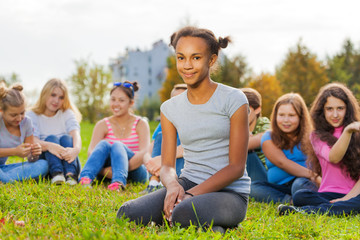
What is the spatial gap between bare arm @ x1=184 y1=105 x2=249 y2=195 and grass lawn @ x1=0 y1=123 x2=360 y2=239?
32 cm

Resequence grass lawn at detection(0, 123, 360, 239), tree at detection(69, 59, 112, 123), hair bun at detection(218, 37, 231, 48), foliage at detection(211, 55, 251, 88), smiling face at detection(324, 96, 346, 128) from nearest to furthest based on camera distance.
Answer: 1. grass lawn at detection(0, 123, 360, 239)
2. hair bun at detection(218, 37, 231, 48)
3. smiling face at detection(324, 96, 346, 128)
4. foliage at detection(211, 55, 251, 88)
5. tree at detection(69, 59, 112, 123)

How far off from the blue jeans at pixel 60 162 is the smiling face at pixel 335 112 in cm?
326

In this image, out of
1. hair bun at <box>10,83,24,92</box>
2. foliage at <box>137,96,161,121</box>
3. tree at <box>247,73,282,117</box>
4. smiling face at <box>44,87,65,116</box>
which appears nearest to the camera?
hair bun at <box>10,83,24,92</box>

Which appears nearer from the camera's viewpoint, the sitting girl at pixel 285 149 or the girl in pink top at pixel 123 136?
the sitting girl at pixel 285 149

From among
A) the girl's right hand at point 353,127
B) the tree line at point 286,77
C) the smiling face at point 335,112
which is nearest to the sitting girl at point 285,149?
the smiling face at point 335,112

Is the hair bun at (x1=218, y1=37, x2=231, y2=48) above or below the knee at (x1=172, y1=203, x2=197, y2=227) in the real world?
above

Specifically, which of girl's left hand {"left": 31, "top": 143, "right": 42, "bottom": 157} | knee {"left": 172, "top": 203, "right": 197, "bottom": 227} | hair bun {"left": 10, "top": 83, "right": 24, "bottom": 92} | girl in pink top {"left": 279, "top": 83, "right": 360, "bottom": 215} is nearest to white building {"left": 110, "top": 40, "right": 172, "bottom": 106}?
hair bun {"left": 10, "top": 83, "right": 24, "bottom": 92}

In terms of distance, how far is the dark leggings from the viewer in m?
2.78

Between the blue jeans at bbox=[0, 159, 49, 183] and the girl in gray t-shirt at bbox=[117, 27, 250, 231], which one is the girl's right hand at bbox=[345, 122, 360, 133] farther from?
the blue jeans at bbox=[0, 159, 49, 183]

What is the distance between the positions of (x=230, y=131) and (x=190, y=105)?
370 millimetres

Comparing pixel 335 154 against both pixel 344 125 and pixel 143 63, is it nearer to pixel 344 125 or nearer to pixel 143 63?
pixel 344 125

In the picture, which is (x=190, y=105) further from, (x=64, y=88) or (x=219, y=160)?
(x=64, y=88)

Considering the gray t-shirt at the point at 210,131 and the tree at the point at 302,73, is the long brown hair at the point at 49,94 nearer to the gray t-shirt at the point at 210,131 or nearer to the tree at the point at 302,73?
the gray t-shirt at the point at 210,131

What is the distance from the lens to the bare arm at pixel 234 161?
9.48 feet
